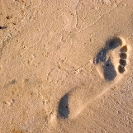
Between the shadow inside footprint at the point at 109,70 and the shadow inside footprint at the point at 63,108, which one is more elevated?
the shadow inside footprint at the point at 109,70

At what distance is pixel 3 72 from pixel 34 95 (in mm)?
361

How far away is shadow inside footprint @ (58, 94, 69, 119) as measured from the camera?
7.91ft

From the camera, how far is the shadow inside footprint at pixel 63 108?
2.41 metres

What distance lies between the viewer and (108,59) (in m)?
2.40

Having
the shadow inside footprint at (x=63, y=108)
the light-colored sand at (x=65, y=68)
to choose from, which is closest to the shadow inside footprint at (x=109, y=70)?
the light-colored sand at (x=65, y=68)

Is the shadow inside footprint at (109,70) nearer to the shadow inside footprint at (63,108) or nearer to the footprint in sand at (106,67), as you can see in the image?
the footprint in sand at (106,67)

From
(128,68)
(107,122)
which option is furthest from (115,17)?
(107,122)

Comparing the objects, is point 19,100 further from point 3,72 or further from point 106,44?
point 106,44

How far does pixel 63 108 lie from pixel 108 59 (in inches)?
23.3

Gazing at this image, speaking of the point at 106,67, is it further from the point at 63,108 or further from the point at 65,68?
the point at 63,108

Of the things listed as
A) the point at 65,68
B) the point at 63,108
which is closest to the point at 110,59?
the point at 65,68

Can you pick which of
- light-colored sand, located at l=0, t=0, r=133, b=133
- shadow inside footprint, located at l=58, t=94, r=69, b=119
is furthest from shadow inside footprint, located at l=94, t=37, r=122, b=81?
shadow inside footprint, located at l=58, t=94, r=69, b=119

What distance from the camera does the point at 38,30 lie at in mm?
2502

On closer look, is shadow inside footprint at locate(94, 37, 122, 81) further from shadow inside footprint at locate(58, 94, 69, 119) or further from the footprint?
shadow inside footprint at locate(58, 94, 69, 119)
